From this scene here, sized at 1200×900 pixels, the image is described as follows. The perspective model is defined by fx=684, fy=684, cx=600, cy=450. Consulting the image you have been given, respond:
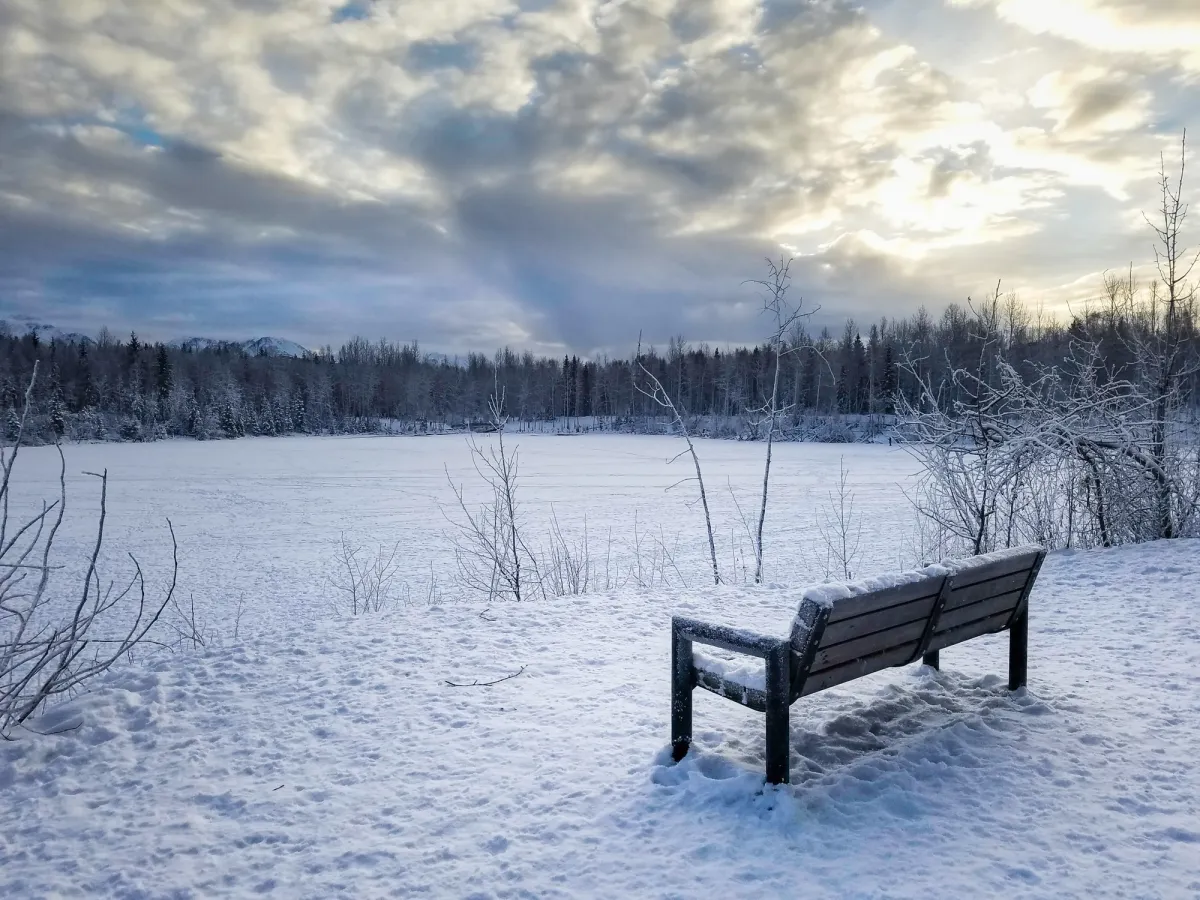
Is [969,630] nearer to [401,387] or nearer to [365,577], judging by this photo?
[365,577]

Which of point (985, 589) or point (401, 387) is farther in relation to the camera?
point (401, 387)

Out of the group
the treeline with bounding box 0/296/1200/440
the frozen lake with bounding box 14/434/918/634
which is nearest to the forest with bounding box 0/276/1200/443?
the treeline with bounding box 0/296/1200/440

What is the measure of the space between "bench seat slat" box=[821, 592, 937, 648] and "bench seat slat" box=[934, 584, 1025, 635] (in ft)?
0.91

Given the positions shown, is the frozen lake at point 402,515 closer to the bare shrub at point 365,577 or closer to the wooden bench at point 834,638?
the bare shrub at point 365,577

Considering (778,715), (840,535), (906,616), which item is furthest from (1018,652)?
(840,535)

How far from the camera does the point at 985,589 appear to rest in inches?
158

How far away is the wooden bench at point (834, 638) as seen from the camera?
10.3ft

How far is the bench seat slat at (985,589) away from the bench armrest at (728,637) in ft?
3.77

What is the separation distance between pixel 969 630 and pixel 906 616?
0.86 metres

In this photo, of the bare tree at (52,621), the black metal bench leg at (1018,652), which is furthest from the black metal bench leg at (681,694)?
the bare tree at (52,621)

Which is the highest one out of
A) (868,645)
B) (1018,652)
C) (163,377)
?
(163,377)

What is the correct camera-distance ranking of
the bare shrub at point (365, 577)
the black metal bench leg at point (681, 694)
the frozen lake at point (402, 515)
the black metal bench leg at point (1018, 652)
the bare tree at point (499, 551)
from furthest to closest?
the frozen lake at point (402, 515), the bare shrub at point (365, 577), the bare tree at point (499, 551), the black metal bench leg at point (1018, 652), the black metal bench leg at point (681, 694)

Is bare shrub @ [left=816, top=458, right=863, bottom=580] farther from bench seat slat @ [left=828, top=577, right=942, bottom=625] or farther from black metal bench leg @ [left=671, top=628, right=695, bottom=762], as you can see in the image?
black metal bench leg @ [left=671, top=628, right=695, bottom=762]

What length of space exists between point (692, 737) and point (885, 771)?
989 millimetres
